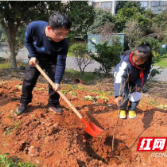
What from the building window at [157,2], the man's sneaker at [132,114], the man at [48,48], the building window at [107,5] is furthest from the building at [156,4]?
the man at [48,48]

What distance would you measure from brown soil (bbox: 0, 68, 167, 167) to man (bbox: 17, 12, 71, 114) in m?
0.26

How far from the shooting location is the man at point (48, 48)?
7.72 ft

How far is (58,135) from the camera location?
101 inches

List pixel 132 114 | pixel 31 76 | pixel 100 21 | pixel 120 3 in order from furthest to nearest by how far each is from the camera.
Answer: pixel 120 3, pixel 100 21, pixel 132 114, pixel 31 76

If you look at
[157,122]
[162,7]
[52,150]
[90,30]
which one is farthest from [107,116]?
[162,7]

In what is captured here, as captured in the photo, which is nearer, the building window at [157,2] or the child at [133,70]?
the child at [133,70]

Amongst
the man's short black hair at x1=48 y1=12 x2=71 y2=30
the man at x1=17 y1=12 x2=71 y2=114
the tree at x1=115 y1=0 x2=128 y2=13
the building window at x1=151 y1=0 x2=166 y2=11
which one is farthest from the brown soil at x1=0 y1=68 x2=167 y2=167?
the building window at x1=151 y1=0 x2=166 y2=11

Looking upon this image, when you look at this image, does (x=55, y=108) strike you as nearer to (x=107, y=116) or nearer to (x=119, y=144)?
(x=107, y=116)

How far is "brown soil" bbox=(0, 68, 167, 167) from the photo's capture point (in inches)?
91.7

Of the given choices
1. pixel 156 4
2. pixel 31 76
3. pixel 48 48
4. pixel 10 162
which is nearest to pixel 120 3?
pixel 156 4

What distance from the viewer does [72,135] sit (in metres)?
2.67

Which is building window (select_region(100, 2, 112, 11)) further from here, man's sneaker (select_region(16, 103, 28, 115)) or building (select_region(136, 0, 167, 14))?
man's sneaker (select_region(16, 103, 28, 115))

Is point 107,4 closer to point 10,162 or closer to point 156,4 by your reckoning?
point 156,4

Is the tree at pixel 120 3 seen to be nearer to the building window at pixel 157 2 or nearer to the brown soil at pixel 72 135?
the building window at pixel 157 2
